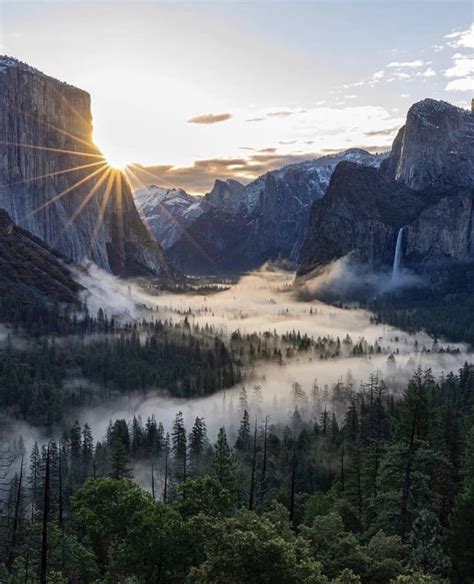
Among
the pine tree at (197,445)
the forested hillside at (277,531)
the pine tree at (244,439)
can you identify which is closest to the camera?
the forested hillside at (277,531)

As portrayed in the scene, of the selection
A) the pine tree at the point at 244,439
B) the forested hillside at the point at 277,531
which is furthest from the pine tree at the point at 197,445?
the forested hillside at the point at 277,531

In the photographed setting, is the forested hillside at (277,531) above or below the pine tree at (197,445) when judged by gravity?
above

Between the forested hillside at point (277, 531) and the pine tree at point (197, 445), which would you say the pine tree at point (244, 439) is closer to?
the pine tree at point (197, 445)

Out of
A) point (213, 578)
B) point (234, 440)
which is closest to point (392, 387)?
point (234, 440)

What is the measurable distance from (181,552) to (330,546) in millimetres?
10799

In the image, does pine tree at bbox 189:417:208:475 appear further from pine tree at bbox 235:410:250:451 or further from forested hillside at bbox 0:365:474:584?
forested hillside at bbox 0:365:474:584

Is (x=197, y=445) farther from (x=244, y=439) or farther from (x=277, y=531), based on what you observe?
(x=277, y=531)

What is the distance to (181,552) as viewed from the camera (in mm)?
40812

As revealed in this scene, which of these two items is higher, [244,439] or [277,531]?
[277,531]

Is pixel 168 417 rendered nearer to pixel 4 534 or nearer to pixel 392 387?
pixel 392 387

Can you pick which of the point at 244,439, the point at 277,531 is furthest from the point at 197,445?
the point at 277,531

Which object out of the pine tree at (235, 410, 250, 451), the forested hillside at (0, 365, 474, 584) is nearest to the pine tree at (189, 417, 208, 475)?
the pine tree at (235, 410, 250, 451)

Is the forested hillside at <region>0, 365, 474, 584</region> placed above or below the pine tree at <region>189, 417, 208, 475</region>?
above

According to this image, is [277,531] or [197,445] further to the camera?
[197,445]
